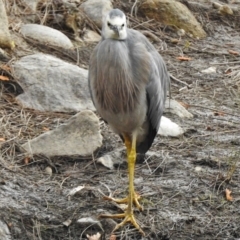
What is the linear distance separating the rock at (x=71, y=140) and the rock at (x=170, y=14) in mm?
4412

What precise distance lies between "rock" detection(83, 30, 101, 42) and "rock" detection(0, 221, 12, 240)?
443cm

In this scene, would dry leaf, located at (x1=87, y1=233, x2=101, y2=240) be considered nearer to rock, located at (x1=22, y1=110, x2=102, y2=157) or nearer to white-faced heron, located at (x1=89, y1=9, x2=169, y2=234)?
white-faced heron, located at (x1=89, y1=9, x2=169, y2=234)

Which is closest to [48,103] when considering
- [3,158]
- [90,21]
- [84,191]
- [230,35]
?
[3,158]

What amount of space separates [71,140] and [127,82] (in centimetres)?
121

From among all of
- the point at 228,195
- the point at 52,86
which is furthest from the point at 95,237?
the point at 52,86

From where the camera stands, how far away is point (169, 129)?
633 centimetres

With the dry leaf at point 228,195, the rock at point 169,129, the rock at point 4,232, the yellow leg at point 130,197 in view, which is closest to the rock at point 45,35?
the rock at point 169,129

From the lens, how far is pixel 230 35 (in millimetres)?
10180

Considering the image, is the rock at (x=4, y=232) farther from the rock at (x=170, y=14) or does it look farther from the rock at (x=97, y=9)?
the rock at (x=170, y=14)

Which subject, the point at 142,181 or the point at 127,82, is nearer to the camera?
the point at 127,82

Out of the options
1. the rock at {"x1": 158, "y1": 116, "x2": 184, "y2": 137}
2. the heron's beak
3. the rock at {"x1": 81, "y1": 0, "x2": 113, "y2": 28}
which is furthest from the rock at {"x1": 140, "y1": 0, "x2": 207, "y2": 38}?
the heron's beak

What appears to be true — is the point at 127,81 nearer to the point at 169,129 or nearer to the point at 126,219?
the point at 126,219

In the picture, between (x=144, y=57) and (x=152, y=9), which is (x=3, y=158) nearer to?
(x=144, y=57)

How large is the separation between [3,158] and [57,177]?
469 millimetres
